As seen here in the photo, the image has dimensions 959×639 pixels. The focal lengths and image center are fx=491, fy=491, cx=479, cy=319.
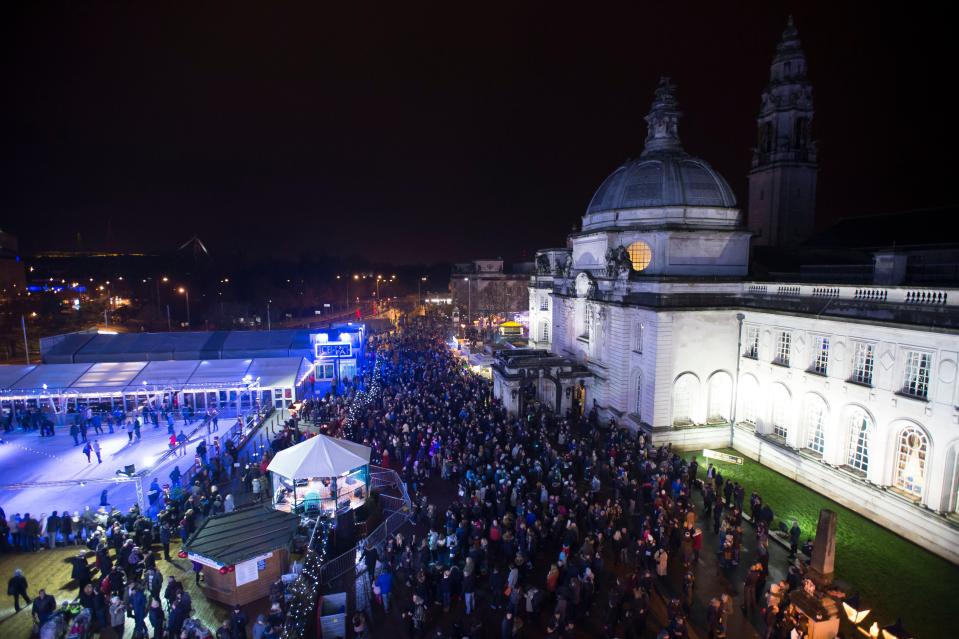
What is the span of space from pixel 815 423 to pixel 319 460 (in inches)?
739

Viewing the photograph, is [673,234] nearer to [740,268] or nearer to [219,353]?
[740,268]

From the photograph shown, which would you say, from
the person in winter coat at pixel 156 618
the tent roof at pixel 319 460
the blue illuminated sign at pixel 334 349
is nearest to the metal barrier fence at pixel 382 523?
the tent roof at pixel 319 460

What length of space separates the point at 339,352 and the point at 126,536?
22.5 metres

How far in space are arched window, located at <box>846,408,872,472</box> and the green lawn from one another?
169cm

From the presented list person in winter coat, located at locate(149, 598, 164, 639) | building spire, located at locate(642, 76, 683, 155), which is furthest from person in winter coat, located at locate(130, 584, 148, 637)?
building spire, located at locate(642, 76, 683, 155)

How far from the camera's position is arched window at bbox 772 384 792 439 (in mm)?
20625

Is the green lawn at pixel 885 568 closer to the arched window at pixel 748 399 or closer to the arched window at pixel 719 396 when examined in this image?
the arched window at pixel 748 399

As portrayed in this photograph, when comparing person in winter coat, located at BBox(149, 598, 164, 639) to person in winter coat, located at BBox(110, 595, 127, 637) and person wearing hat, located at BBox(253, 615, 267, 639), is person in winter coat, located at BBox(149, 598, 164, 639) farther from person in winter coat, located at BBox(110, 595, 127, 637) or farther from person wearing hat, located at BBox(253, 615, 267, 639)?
person wearing hat, located at BBox(253, 615, 267, 639)

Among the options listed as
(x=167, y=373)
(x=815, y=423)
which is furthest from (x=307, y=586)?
(x=167, y=373)

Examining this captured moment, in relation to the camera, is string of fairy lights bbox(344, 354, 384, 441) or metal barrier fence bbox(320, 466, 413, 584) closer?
metal barrier fence bbox(320, 466, 413, 584)

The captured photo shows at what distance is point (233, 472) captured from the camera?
775 inches

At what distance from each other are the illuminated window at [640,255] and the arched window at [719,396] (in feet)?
23.1

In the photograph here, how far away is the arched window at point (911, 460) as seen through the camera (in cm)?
1527

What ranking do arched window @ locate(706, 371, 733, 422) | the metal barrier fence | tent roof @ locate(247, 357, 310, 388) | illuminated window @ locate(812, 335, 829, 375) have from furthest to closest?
1. tent roof @ locate(247, 357, 310, 388)
2. arched window @ locate(706, 371, 733, 422)
3. illuminated window @ locate(812, 335, 829, 375)
4. the metal barrier fence
